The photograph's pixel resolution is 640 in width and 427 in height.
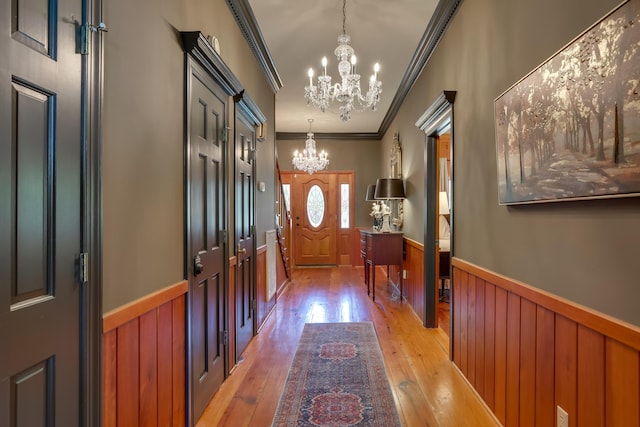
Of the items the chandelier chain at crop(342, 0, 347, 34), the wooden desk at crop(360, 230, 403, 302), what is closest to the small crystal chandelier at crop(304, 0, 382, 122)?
the chandelier chain at crop(342, 0, 347, 34)

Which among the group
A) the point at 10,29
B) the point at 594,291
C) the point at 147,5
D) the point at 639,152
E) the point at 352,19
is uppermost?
the point at 352,19

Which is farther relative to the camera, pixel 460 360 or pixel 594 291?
pixel 460 360

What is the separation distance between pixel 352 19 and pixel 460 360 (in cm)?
299

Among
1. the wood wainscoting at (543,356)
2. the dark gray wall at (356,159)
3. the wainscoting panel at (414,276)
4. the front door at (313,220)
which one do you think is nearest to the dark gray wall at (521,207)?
the wood wainscoting at (543,356)

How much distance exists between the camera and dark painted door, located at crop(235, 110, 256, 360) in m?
3.04

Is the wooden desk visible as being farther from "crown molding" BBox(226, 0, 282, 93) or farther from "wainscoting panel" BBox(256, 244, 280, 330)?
"crown molding" BBox(226, 0, 282, 93)

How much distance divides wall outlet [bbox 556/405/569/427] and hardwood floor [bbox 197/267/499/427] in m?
0.65

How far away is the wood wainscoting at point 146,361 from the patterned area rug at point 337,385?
0.67 metres

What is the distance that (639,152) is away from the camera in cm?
106

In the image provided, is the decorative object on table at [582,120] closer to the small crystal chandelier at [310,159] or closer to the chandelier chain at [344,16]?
the chandelier chain at [344,16]

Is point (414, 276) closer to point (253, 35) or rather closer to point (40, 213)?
point (253, 35)

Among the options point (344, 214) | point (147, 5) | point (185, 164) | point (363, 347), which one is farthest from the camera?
point (344, 214)

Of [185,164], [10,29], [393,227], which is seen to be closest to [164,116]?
[185,164]

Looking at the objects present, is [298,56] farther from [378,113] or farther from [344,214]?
[344,214]
